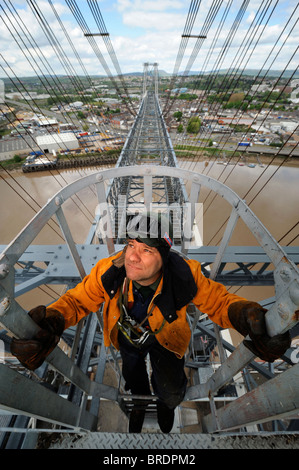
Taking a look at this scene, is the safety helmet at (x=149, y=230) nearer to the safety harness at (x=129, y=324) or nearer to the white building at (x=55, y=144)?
the safety harness at (x=129, y=324)

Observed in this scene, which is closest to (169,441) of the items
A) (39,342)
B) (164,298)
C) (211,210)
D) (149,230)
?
(164,298)

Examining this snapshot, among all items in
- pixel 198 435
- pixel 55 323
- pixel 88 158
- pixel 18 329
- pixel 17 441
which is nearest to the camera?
pixel 18 329

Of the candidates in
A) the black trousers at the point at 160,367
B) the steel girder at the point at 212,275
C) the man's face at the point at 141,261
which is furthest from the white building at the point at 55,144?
the man's face at the point at 141,261

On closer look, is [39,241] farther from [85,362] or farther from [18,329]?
[18,329]

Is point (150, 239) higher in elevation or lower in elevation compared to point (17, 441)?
higher

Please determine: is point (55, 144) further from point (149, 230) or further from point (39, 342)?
point (39, 342)
